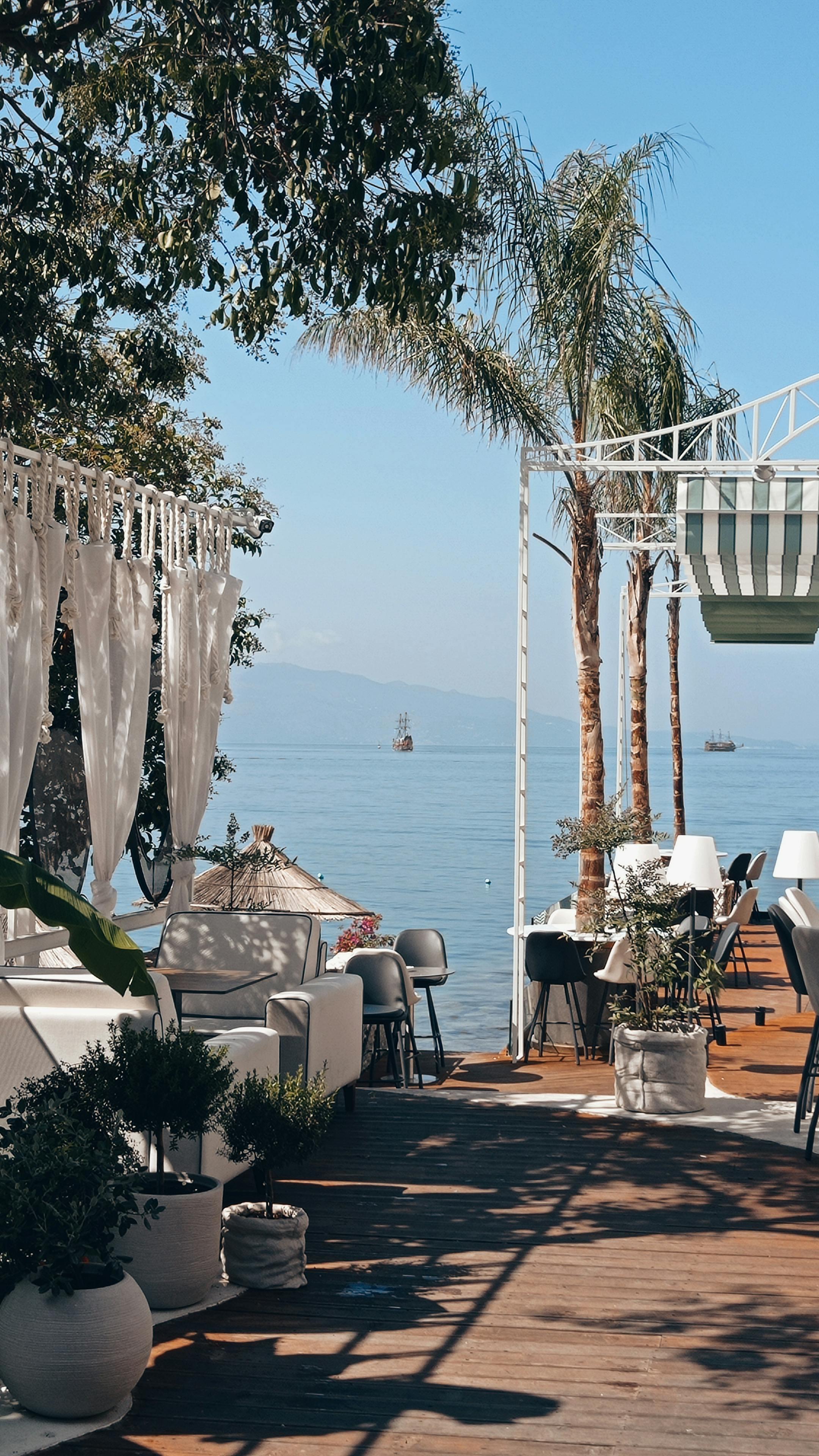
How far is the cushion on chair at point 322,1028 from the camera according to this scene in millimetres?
6102

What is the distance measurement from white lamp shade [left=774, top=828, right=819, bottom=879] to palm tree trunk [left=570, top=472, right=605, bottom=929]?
1815mm

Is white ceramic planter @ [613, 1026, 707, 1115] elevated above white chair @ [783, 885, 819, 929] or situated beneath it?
situated beneath

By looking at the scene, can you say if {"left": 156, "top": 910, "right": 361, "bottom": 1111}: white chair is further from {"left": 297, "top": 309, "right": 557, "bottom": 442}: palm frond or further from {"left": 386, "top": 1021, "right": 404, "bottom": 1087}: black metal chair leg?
{"left": 297, "top": 309, "right": 557, "bottom": 442}: palm frond

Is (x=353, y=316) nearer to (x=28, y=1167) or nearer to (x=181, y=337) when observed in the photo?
(x=181, y=337)

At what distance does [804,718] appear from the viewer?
5072 centimetres

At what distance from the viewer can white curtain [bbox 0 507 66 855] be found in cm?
595

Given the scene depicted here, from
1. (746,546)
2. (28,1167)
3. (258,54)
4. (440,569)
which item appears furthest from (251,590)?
(440,569)

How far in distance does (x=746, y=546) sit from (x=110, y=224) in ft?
12.5

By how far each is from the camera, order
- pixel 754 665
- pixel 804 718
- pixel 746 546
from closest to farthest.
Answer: pixel 746 546, pixel 754 665, pixel 804 718

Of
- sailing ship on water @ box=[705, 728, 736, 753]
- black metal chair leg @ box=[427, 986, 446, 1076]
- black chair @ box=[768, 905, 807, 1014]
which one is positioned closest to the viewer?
black chair @ box=[768, 905, 807, 1014]

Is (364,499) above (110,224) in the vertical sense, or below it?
above

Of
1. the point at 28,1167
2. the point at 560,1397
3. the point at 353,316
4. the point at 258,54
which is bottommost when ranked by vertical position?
the point at 560,1397

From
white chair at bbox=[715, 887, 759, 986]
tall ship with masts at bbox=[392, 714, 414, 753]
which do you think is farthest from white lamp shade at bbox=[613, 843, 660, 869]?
tall ship with masts at bbox=[392, 714, 414, 753]

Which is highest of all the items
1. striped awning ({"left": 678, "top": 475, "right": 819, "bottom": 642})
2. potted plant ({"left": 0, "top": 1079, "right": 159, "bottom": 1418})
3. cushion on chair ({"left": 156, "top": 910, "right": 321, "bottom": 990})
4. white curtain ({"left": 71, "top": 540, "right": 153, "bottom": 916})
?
striped awning ({"left": 678, "top": 475, "right": 819, "bottom": 642})
